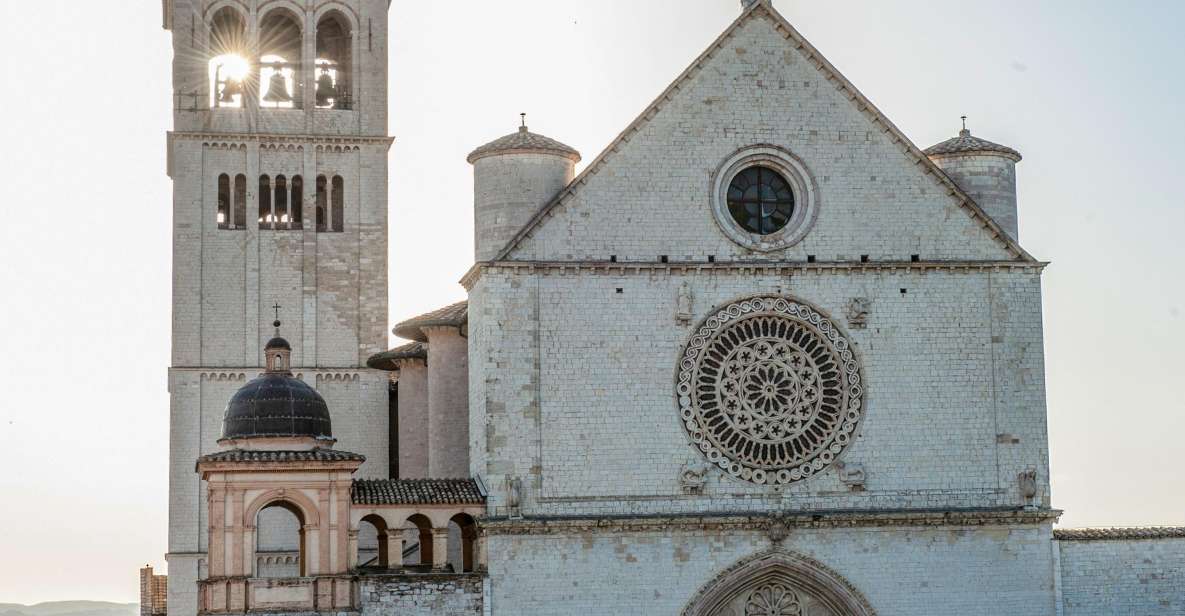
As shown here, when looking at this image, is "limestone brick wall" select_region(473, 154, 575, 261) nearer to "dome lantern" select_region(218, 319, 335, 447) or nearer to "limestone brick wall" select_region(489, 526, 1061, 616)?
"dome lantern" select_region(218, 319, 335, 447)

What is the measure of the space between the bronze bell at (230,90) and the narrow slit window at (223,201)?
197cm

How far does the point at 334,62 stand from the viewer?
56.7 metres

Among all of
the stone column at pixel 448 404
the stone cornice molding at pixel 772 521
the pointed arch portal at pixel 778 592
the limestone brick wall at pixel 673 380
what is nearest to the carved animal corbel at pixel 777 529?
the stone cornice molding at pixel 772 521

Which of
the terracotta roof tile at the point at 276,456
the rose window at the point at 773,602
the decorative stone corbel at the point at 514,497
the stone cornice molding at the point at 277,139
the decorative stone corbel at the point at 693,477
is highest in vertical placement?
the stone cornice molding at the point at 277,139

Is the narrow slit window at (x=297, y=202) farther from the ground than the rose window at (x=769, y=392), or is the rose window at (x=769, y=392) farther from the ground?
the narrow slit window at (x=297, y=202)

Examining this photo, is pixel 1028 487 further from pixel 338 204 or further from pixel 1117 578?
A: pixel 338 204

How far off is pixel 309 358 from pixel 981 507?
19.2 m

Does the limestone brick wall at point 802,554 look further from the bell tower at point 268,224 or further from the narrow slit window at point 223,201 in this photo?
the narrow slit window at point 223,201

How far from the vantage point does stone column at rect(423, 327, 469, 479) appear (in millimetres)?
47688

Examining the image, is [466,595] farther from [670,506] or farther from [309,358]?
[309,358]

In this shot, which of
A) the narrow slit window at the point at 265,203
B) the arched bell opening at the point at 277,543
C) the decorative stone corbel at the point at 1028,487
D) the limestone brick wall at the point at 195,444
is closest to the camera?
the decorative stone corbel at the point at 1028,487

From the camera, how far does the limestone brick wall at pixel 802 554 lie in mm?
40750

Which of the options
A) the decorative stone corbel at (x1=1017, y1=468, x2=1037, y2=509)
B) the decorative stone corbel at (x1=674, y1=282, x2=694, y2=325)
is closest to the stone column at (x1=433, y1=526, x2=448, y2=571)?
the decorative stone corbel at (x1=674, y1=282, x2=694, y2=325)

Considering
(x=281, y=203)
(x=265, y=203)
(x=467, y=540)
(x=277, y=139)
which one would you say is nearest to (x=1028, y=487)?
(x=467, y=540)
